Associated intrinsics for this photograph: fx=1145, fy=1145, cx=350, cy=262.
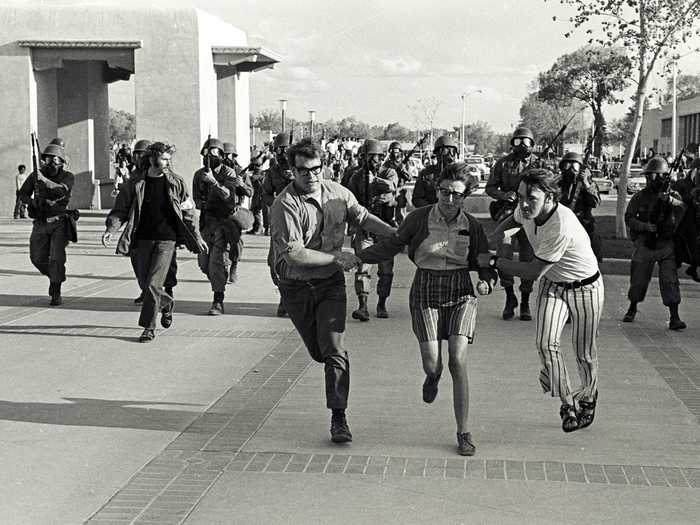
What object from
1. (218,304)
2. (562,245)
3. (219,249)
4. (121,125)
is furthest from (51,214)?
(121,125)

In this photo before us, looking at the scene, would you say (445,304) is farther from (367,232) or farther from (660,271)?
(660,271)

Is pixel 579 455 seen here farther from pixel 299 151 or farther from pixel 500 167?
pixel 500 167

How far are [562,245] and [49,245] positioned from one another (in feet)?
24.4

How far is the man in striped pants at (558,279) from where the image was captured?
21.8 feet

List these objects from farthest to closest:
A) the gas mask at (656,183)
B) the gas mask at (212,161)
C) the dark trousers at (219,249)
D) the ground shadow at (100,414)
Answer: the gas mask at (212,161)
the dark trousers at (219,249)
the gas mask at (656,183)
the ground shadow at (100,414)

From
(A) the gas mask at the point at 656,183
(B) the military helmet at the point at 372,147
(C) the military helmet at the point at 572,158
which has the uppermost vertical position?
(B) the military helmet at the point at 372,147

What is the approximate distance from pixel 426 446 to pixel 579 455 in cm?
87

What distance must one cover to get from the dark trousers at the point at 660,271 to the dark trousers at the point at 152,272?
457 cm

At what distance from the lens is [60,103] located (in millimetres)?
29531

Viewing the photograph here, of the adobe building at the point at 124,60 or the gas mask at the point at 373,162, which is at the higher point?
the adobe building at the point at 124,60

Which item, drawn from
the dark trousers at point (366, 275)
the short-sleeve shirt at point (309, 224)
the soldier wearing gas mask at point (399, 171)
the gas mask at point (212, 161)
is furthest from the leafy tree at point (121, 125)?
the short-sleeve shirt at point (309, 224)

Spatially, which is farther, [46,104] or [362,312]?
[46,104]

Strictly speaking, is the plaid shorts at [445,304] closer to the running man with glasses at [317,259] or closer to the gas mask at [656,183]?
the running man with glasses at [317,259]

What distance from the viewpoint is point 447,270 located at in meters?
6.59
